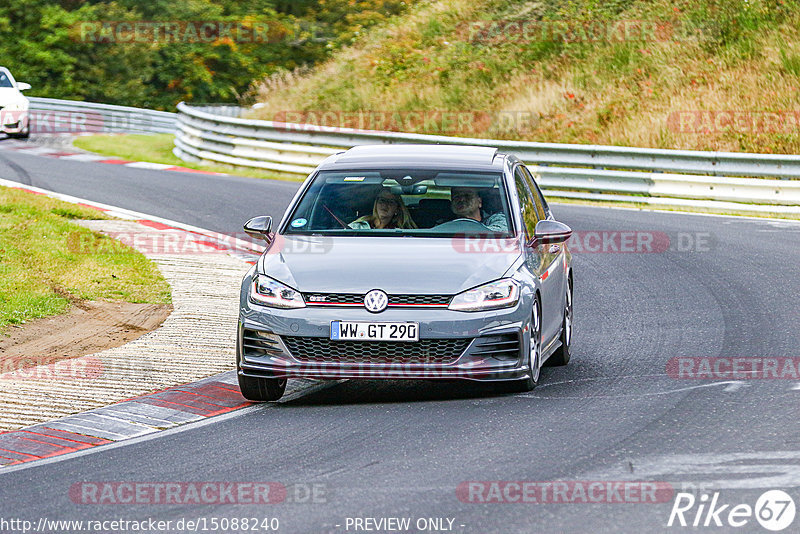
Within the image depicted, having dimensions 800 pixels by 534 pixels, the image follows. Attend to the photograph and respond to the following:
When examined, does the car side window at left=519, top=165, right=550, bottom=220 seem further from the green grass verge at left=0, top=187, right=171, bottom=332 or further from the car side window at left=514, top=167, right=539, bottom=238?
the green grass verge at left=0, top=187, right=171, bottom=332

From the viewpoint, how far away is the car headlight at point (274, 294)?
8406 millimetres

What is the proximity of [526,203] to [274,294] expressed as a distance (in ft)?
7.85

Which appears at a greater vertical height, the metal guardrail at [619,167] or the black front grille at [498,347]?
the black front grille at [498,347]

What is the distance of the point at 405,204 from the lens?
374 inches

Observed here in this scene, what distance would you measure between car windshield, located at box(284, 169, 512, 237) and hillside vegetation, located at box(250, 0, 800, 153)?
16526 millimetres

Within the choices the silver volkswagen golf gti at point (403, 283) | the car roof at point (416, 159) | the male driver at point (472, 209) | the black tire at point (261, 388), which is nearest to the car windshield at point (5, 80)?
the car roof at point (416, 159)

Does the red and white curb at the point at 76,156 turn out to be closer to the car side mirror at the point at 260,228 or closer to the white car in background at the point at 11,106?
the white car in background at the point at 11,106

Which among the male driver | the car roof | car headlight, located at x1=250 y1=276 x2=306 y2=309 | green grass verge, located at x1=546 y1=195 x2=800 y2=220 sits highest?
the car roof

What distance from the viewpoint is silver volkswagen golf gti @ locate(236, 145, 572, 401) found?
8.27 metres

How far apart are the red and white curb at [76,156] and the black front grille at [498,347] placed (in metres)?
19.1

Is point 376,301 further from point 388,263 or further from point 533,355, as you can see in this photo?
point 533,355

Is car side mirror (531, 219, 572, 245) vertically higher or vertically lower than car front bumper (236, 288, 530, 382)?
higher

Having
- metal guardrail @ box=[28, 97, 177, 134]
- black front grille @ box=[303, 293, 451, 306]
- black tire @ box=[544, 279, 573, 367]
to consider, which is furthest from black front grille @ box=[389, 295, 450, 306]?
metal guardrail @ box=[28, 97, 177, 134]

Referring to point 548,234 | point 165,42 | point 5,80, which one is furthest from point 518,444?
point 165,42
